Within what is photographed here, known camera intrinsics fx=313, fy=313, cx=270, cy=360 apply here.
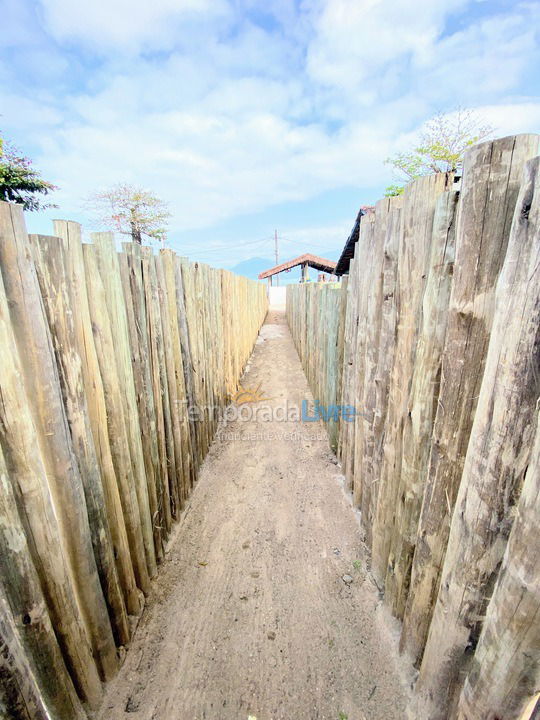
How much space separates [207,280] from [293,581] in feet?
11.1

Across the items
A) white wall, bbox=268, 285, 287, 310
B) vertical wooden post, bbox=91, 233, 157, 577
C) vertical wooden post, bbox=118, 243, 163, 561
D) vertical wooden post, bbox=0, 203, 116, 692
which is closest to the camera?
vertical wooden post, bbox=0, 203, 116, 692

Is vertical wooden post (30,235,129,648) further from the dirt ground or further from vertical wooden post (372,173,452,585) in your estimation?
vertical wooden post (372,173,452,585)

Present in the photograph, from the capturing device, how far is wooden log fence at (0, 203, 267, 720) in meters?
1.13

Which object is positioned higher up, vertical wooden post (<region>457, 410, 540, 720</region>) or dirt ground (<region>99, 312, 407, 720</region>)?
vertical wooden post (<region>457, 410, 540, 720</region>)

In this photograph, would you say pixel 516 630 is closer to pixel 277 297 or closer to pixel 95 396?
pixel 95 396

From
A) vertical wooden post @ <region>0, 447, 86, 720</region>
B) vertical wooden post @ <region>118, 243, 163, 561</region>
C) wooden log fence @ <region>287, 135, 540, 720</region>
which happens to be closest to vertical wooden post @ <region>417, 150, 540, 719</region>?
wooden log fence @ <region>287, 135, 540, 720</region>

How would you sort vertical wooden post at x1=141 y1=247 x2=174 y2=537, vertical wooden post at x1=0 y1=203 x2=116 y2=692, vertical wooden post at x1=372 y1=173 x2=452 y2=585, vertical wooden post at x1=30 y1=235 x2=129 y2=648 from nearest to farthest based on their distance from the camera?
vertical wooden post at x1=0 y1=203 x2=116 y2=692 < vertical wooden post at x1=30 y1=235 x2=129 y2=648 < vertical wooden post at x1=372 y1=173 x2=452 y2=585 < vertical wooden post at x1=141 y1=247 x2=174 y2=537

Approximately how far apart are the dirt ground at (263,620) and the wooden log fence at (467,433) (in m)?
0.29

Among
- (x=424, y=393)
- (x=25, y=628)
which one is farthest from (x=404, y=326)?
(x=25, y=628)

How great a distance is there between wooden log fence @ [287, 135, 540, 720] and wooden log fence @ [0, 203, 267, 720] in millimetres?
1598

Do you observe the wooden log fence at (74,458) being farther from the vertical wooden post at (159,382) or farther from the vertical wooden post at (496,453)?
the vertical wooden post at (496,453)

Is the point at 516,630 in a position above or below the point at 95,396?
below

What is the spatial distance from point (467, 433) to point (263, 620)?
1806mm

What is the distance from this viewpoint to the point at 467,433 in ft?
4.23
